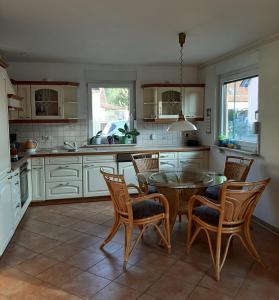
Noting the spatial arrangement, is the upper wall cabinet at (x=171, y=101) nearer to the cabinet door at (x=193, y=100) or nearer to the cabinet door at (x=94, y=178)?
the cabinet door at (x=193, y=100)

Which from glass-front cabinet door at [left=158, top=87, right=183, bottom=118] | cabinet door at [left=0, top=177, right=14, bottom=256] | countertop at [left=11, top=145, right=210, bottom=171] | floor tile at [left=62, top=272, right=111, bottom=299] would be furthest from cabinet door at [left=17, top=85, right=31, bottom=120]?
floor tile at [left=62, top=272, right=111, bottom=299]

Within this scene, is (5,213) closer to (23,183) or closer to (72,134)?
(23,183)

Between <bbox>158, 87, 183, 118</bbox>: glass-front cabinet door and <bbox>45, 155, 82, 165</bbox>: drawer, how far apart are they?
5.34ft

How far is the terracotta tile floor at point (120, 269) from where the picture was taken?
2355 mm

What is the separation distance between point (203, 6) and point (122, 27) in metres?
0.92

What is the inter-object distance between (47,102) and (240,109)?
3.04 meters

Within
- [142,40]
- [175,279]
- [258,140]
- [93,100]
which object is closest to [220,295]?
[175,279]

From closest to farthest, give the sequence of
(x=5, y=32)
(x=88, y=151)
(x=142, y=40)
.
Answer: (x=5, y=32) → (x=142, y=40) → (x=88, y=151)

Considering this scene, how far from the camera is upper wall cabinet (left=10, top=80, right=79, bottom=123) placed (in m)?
4.76

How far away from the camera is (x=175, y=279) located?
2541 millimetres

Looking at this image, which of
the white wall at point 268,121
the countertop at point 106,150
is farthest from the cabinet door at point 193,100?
the white wall at point 268,121

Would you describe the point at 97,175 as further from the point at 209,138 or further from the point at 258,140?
the point at 258,140

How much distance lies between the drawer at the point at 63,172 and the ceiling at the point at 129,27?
1694mm

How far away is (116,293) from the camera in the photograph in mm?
2344
